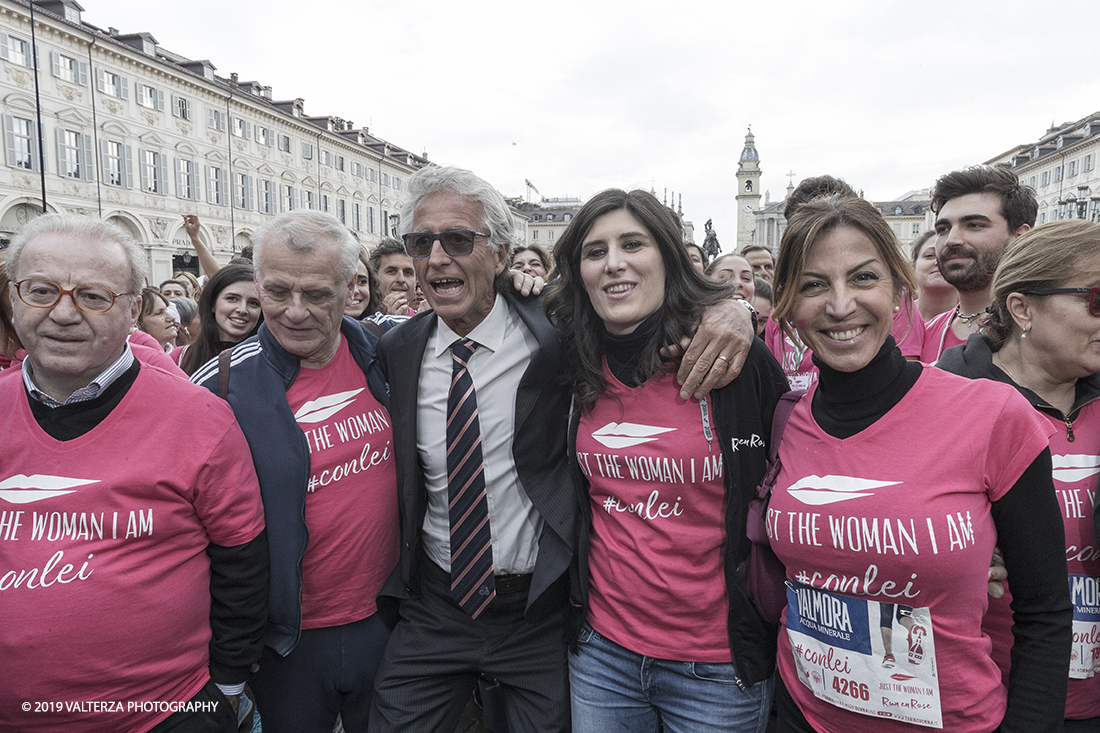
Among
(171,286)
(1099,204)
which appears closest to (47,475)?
(171,286)

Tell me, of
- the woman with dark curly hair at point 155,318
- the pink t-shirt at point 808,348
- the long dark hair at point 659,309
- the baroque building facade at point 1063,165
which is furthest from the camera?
the baroque building facade at point 1063,165

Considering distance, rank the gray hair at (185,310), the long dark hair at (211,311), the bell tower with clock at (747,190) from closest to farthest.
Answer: the long dark hair at (211,311)
the gray hair at (185,310)
the bell tower with clock at (747,190)

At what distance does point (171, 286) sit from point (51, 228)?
347 inches

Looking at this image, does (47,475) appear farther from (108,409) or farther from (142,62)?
(142,62)

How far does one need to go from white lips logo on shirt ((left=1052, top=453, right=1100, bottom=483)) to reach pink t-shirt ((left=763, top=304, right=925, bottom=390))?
826 mm

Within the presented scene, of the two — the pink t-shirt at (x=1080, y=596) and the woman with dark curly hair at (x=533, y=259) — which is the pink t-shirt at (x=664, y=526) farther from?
the woman with dark curly hair at (x=533, y=259)

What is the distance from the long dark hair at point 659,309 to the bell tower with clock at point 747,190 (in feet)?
299

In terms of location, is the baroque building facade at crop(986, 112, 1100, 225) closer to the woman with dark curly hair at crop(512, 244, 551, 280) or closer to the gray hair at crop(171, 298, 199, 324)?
the woman with dark curly hair at crop(512, 244, 551, 280)

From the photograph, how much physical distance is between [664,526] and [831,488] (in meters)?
0.60

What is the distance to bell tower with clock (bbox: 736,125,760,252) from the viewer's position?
88.6 meters

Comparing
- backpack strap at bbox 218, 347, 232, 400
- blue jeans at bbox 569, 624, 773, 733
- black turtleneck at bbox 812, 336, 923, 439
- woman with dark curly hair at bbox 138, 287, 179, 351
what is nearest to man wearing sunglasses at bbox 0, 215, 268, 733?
backpack strap at bbox 218, 347, 232, 400

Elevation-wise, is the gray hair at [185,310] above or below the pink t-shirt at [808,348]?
above

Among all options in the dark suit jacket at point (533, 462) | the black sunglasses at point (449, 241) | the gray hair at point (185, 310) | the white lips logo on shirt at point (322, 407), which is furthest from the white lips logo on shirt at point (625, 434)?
the gray hair at point (185, 310)

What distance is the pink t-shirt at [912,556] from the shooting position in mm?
1723
